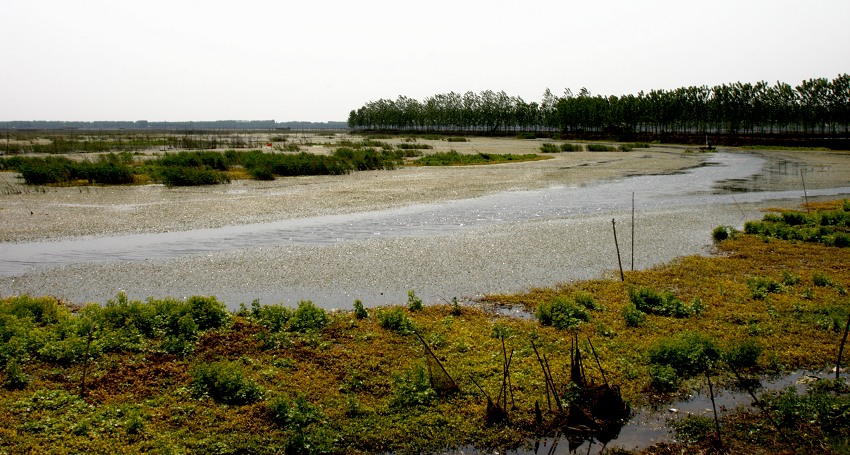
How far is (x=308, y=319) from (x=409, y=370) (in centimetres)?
276

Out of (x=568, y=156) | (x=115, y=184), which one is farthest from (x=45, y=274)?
(x=568, y=156)

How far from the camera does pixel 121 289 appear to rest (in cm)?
1470

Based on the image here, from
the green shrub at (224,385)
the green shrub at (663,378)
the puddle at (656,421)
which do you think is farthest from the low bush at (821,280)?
the green shrub at (224,385)

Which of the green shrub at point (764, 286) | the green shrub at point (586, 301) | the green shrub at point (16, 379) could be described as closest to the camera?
the green shrub at point (16, 379)

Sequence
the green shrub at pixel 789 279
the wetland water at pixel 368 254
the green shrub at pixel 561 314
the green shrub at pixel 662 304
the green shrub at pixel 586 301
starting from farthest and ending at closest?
the wetland water at pixel 368 254, the green shrub at pixel 789 279, the green shrub at pixel 586 301, the green shrub at pixel 662 304, the green shrub at pixel 561 314

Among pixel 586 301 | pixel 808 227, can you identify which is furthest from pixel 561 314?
pixel 808 227

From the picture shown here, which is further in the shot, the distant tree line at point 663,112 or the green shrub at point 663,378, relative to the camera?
the distant tree line at point 663,112

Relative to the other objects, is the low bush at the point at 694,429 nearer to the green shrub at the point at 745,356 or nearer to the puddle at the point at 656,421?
the puddle at the point at 656,421

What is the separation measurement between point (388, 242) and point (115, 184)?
23239 mm

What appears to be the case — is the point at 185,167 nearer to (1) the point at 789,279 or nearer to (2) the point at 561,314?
(2) the point at 561,314

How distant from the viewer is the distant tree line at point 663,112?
86062mm

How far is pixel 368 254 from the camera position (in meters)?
18.6

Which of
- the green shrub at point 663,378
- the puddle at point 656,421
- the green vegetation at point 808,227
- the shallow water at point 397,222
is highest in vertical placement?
the shallow water at point 397,222

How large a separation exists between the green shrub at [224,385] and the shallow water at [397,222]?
10460 millimetres
